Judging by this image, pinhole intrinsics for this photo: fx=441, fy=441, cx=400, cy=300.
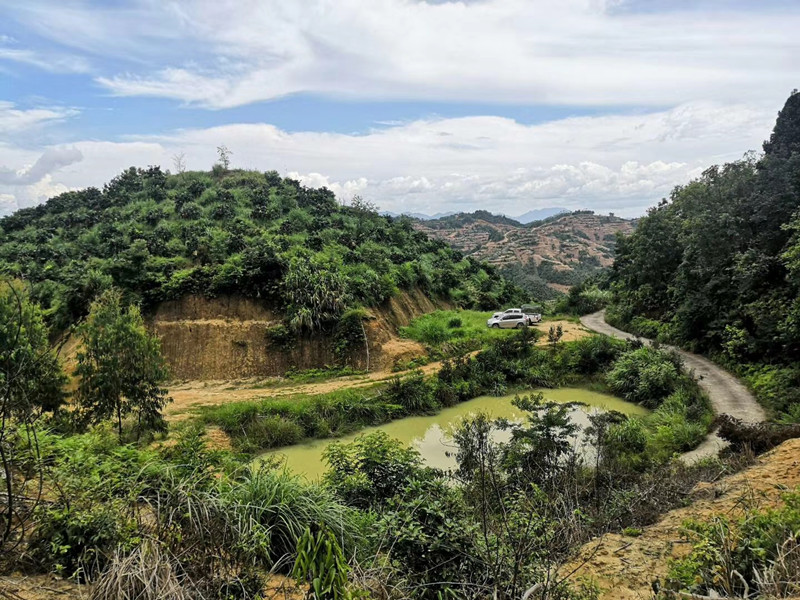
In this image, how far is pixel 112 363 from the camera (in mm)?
9391

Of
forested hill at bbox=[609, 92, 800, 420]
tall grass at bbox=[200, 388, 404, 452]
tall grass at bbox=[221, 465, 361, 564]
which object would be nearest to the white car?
forested hill at bbox=[609, 92, 800, 420]

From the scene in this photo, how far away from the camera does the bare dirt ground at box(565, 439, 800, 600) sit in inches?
207

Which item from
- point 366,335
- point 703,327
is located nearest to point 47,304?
point 366,335

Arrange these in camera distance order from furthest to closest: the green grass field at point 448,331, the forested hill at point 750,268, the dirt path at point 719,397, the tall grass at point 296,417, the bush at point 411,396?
the green grass field at point 448,331
the bush at point 411,396
the forested hill at point 750,268
the tall grass at point 296,417
the dirt path at point 719,397

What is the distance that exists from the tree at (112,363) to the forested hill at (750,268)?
15933 millimetres

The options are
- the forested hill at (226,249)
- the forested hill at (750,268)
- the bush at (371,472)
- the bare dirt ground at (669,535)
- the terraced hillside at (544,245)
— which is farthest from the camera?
the terraced hillside at (544,245)

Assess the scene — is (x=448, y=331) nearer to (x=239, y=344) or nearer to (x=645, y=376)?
(x=645, y=376)

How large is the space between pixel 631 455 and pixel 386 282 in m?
14.4

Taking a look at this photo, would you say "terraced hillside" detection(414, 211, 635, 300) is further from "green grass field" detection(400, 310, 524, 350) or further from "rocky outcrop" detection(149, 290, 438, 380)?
"rocky outcrop" detection(149, 290, 438, 380)

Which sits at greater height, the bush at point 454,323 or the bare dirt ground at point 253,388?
the bush at point 454,323

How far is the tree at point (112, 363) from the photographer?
930 centimetres

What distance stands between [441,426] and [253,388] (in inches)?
310

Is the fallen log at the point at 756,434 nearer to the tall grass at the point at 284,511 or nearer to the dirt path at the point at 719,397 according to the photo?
the dirt path at the point at 719,397

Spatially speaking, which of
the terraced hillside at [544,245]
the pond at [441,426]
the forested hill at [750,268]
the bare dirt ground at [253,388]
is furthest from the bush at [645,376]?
the terraced hillside at [544,245]
